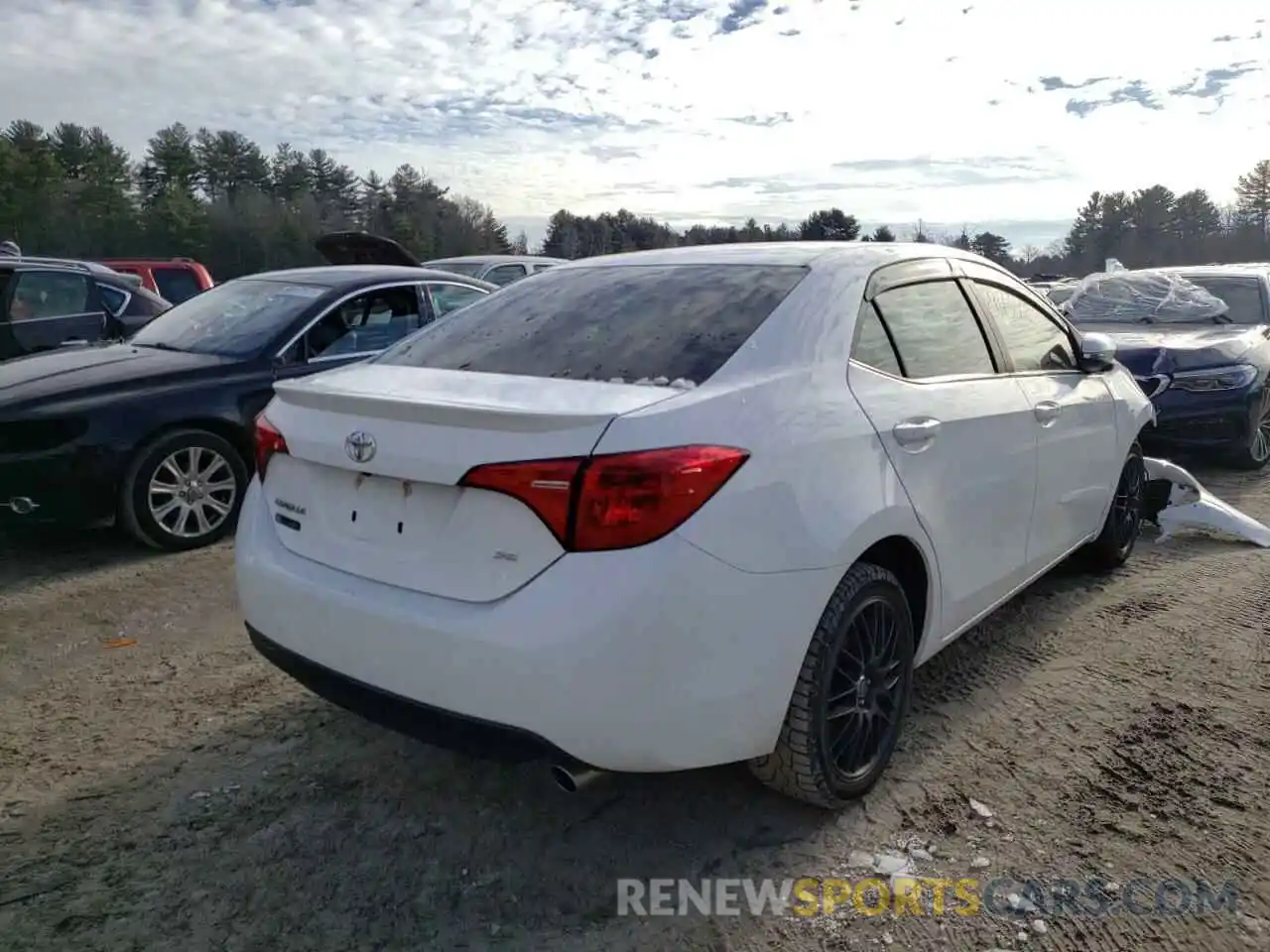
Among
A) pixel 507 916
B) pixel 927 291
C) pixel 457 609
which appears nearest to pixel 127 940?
pixel 507 916

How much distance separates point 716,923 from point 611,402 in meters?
1.27

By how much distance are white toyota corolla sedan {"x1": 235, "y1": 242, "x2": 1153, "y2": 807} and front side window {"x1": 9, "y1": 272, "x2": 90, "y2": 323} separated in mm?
6132

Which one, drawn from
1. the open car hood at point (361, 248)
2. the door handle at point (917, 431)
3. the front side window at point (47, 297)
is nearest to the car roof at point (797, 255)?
the door handle at point (917, 431)

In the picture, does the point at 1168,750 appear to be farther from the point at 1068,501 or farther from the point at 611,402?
the point at 611,402

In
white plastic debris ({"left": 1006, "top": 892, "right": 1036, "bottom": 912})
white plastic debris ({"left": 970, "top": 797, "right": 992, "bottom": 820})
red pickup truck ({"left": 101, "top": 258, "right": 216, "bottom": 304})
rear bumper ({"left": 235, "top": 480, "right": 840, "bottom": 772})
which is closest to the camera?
rear bumper ({"left": 235, "top": 480, "right": 840, "bottom": 772})

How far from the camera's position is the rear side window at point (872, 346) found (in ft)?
9.26

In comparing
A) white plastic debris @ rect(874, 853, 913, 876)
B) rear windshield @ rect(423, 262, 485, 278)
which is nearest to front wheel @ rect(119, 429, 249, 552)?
white plastic debris @ rect(874, 853, 913, 876)

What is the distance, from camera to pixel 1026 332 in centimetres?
387

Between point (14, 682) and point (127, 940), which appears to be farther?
point (14, 682)

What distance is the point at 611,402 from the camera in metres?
2.27

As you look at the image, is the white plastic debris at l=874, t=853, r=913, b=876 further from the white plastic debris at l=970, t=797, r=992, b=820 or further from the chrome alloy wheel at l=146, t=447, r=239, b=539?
the chrome alloy wheel at l=146, t=447, r=239, b=539

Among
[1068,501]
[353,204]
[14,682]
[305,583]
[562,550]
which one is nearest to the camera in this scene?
[562,550]

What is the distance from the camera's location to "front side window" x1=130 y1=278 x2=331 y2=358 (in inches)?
224

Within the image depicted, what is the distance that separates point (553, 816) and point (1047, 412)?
2.38 meters
